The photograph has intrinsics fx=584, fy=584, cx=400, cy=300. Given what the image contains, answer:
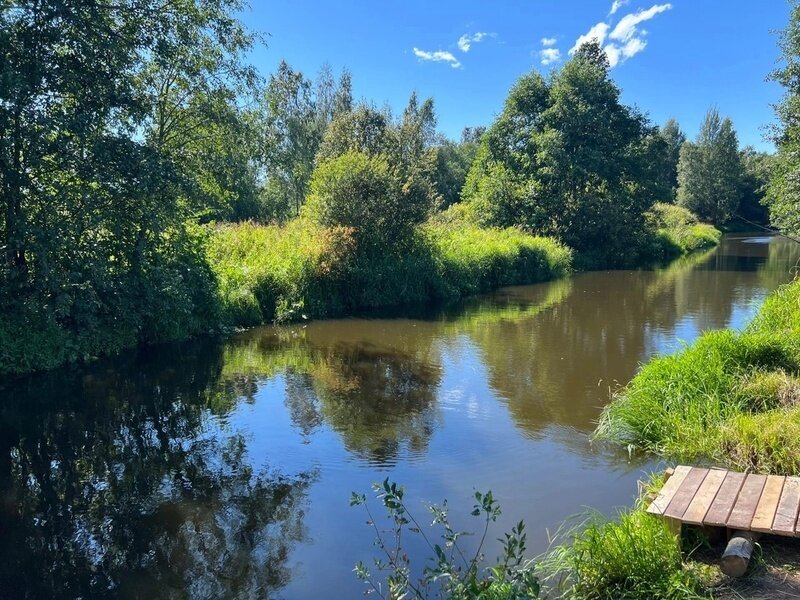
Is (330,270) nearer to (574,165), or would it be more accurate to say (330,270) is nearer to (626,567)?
(626,567)

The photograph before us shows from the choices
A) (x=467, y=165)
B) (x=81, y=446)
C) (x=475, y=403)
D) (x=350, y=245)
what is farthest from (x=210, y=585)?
(x=467, y=165)

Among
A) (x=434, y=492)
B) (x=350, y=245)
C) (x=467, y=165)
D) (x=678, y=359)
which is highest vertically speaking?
(x=467, y=165)

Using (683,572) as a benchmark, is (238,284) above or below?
above

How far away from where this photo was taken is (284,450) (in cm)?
704

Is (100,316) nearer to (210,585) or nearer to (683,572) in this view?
(210,585)

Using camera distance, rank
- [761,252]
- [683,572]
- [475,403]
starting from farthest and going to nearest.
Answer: [761,252] < [475,403] < [683,572]

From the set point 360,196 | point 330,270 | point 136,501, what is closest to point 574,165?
point 360,196

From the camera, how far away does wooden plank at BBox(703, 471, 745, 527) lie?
399cm

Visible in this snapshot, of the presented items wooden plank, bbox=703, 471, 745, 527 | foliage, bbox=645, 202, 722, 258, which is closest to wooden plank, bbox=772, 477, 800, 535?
wooden plank, bbox=703, 471, 745, 527

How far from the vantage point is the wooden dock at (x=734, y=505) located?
3.80m

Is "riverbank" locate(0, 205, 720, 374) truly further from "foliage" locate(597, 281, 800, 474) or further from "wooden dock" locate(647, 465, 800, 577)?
"wooden dock" locate(647, 465, 800, 577)

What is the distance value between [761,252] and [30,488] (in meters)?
40.6

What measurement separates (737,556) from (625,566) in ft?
2.21

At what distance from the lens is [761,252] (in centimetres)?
3647
